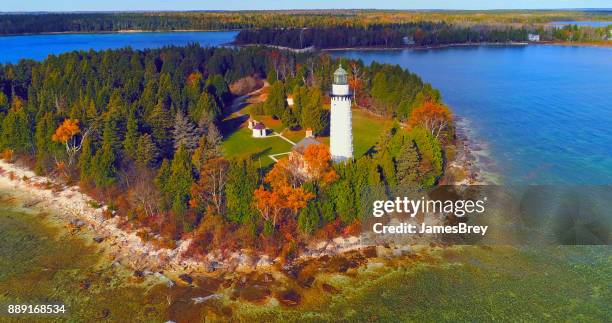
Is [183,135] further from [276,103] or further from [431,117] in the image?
[431,117]

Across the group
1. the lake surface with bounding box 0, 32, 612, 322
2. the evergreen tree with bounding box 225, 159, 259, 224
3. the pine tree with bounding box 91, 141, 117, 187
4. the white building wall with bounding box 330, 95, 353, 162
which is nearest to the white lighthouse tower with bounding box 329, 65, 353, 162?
the white building wall with bounding box 330, 95, 353, 162

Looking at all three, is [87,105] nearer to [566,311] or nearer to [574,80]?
[566,311]

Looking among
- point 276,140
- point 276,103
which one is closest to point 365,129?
point 276,140

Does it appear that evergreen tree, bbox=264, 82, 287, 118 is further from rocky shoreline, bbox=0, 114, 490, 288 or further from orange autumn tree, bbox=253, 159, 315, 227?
orange autumn tree, bbox=253, 159, 315, 227

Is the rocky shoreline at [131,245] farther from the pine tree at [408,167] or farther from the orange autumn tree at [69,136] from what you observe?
the pine tree at [408,167]

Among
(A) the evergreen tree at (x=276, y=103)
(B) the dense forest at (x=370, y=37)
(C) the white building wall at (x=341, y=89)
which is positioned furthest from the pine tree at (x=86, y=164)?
(B) the dense forest at (x=370, y=37)

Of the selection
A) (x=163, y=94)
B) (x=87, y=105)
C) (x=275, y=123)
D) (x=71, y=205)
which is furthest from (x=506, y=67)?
(x=71, y=205)

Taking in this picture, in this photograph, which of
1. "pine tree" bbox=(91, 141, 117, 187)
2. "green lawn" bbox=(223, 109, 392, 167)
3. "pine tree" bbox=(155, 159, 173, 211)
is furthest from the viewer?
"green lawn" bbox=(223, 109, 392, 167)

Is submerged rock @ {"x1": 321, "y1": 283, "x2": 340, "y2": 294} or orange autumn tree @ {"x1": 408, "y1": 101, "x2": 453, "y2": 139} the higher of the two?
orange autumn tree @ {"x1": 408, "y1": 101, "x2": 453, "y2": 139}
